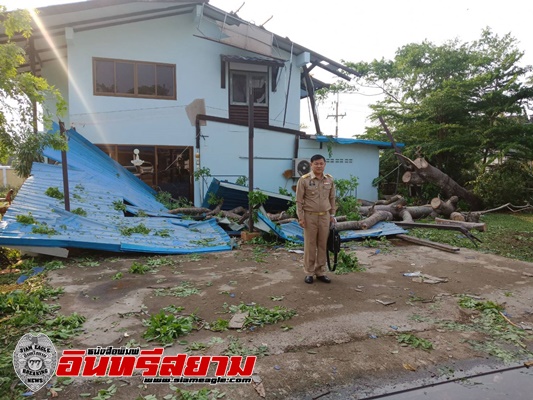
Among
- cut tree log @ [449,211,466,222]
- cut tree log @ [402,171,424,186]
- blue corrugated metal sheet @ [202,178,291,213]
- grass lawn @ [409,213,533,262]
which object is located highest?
cut tree log @ [402,171,424,186]

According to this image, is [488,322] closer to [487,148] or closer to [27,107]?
[27,107]

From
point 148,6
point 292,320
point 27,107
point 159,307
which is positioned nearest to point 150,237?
point 159,307

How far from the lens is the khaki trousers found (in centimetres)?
520

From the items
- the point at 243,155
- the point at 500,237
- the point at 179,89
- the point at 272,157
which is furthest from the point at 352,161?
the point at 179,89

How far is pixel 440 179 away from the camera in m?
13.7

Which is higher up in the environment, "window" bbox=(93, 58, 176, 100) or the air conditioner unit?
"window" bbox=(93, 58, 176, 100)

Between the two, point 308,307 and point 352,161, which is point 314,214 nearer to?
point 308,307

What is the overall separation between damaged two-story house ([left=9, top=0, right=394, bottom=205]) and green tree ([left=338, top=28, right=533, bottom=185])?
445cm

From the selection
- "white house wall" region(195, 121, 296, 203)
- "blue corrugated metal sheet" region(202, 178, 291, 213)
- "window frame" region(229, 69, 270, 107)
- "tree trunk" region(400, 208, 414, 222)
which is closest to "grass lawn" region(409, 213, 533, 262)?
"tree trunk" region(400, 208, 414, 222)

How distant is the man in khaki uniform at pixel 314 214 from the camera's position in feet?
17.0

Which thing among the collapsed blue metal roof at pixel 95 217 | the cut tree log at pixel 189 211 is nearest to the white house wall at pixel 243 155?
the cut tree log at pixel 189 211

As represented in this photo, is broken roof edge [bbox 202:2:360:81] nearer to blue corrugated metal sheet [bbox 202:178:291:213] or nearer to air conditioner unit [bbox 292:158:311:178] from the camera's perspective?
air conditioner unit [bbox 292:158:311:178]
